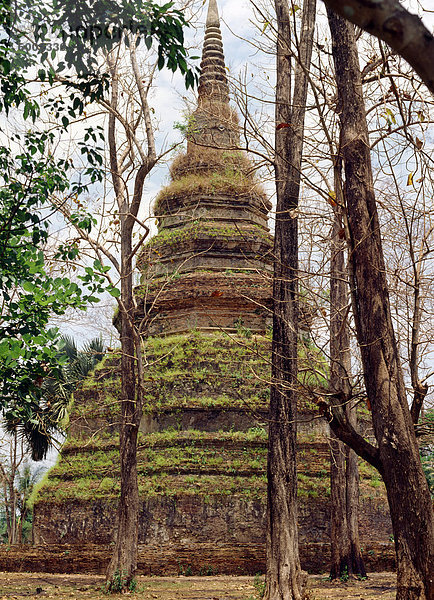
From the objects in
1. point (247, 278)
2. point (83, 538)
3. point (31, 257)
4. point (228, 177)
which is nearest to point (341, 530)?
point (83, 538)

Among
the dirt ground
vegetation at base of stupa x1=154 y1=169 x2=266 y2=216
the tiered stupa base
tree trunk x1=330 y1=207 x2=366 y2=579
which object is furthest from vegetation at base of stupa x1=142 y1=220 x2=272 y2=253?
the dirt ground

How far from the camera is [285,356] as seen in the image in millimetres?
8703

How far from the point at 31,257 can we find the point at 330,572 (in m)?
8.30

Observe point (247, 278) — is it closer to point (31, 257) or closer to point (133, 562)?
point (133, 562)

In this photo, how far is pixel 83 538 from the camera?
13844 millimetres

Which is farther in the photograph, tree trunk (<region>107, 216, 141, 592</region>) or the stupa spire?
the stupa spire

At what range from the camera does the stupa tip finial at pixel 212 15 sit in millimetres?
21734

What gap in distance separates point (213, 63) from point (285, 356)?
14375mm

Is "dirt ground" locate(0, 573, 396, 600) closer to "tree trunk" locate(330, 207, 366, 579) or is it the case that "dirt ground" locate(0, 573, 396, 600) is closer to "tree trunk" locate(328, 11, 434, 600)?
"tree trunk" locate(330, 207, 366, 579)

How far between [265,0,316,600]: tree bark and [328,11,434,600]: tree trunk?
101 cm

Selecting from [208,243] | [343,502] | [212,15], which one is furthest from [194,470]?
[212,15]

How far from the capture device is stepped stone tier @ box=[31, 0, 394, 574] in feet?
43.1

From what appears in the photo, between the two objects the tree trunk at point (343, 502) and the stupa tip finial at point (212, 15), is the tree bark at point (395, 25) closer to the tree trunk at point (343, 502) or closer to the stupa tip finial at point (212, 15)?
the tree trunk at point (343, 502)

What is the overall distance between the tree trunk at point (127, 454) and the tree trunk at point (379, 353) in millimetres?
4980
